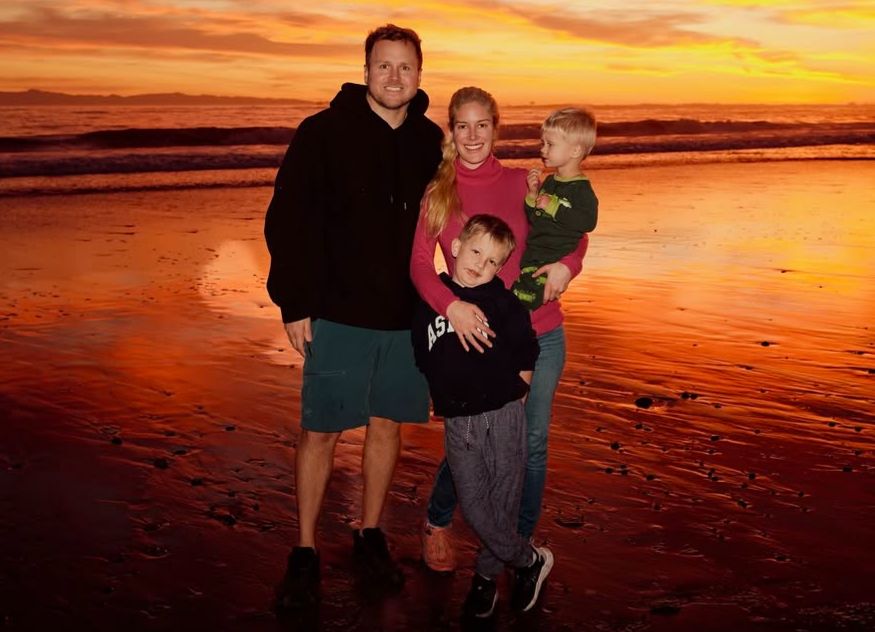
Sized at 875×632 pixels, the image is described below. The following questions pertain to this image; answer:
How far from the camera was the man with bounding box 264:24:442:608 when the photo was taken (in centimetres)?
404

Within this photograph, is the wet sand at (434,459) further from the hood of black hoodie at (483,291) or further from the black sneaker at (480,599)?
the hood of black hoodie at (483,291)

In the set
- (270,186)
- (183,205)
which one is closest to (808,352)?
(183,205)

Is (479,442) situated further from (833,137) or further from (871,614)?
(833,137)

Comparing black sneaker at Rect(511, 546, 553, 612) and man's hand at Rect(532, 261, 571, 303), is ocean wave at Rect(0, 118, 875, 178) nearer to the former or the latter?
man's hand at Rect(532, 261, 571, 303)

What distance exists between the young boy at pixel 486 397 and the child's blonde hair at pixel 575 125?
1.71 ft

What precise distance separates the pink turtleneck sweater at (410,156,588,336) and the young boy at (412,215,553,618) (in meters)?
0.13

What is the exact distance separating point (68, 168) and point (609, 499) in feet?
68.7

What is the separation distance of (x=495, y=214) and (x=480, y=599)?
5.17 ft

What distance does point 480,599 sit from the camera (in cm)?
385

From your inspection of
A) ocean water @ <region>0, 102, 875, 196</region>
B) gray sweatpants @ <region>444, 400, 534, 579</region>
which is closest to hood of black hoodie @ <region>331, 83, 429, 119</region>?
gray sweatpants @ <region>444, 400, 534, 579</region>

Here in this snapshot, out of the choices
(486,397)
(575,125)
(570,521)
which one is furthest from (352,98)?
(570,521)

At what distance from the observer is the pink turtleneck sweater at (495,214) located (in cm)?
395

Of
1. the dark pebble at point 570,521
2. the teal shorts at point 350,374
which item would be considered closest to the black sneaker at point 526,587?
the dark pebble at point 570,521

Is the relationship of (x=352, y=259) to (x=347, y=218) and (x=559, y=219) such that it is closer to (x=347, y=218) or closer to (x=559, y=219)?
(x=347, y=218)
